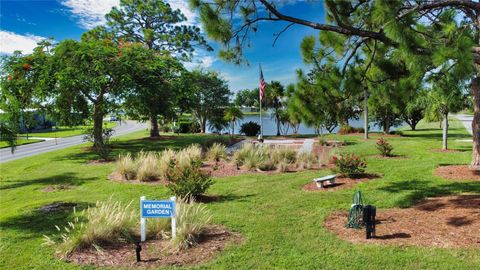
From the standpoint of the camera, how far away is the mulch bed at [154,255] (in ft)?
16.9

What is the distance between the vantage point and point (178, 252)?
5473 mm

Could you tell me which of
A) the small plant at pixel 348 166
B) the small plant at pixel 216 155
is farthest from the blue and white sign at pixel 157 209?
the small plant at pixel 216 155

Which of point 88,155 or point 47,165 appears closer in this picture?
point 47,165

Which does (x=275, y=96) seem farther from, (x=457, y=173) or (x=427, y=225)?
(x=427, y=225)

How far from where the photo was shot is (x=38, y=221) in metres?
7.35

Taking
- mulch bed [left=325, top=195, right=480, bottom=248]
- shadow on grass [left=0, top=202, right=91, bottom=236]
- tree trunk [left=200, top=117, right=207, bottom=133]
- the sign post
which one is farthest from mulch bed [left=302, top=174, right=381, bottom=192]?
tree trunk [left=200, top=117, right=207, bottom=133]

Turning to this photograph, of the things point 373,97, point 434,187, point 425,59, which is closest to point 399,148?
point 434,187

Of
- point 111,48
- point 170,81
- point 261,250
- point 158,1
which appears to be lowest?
point 261,250

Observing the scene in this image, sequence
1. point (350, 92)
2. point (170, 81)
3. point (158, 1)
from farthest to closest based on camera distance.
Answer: point (158, 1) < point (170, 81) < point (350, 92)

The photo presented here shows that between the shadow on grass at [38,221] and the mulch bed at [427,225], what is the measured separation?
4.97 metres

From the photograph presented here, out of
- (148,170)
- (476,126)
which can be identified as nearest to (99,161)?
(148,170)

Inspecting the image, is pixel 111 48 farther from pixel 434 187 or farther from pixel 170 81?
pixel 434 187

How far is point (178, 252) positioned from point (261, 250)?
120cm

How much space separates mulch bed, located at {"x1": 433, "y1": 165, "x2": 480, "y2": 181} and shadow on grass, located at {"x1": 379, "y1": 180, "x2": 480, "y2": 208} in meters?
0.65
